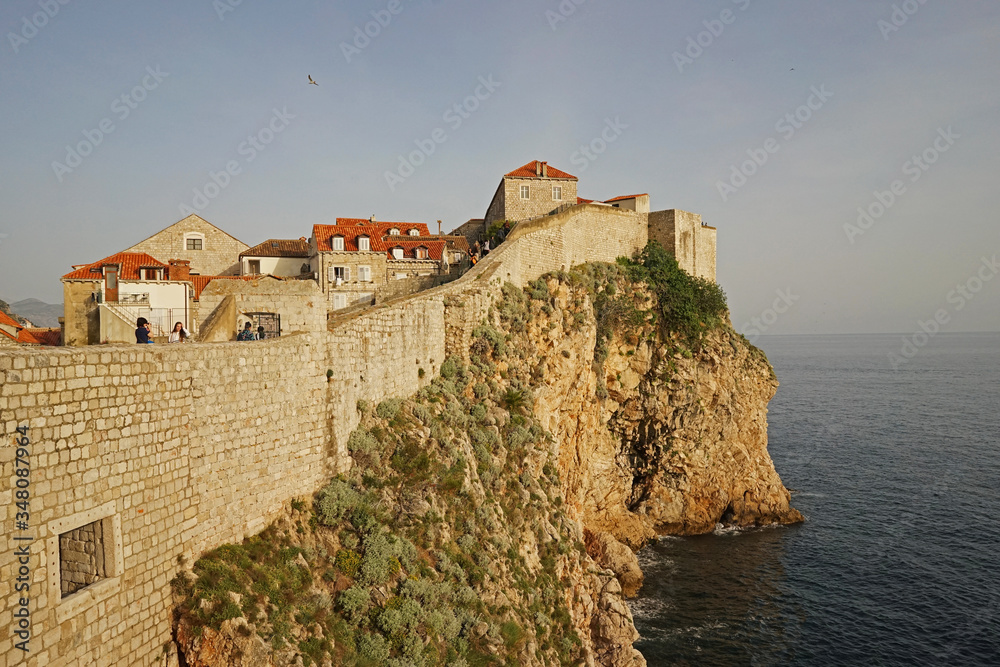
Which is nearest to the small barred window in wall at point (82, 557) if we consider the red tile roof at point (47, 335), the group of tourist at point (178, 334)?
the group of tourist at point (178, 334)

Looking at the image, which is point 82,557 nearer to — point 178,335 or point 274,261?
point 178,335

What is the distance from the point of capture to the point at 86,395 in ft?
25.7

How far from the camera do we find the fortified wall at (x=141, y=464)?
23.3 ft

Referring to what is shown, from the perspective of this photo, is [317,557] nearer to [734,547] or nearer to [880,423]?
[734,547]

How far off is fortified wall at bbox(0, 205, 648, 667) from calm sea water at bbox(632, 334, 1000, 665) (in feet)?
65.2

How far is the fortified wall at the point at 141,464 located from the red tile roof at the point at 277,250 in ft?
73.9

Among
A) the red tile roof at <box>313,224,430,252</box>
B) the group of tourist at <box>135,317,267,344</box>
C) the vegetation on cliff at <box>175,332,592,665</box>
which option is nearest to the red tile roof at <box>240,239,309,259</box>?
the red tile roof at <box>313,224,430,252</box>

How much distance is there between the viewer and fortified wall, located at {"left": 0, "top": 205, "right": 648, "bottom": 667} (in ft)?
23.3

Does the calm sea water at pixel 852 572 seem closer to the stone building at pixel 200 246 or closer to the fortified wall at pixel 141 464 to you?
the fortified wall at pixel 141 464

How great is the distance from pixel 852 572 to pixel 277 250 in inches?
1515

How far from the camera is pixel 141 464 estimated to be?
8734 millimetres

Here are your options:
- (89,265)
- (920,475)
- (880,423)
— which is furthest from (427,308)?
(880,423)

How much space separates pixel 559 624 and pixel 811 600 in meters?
18.6

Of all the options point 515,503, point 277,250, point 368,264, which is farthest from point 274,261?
point 515,503
